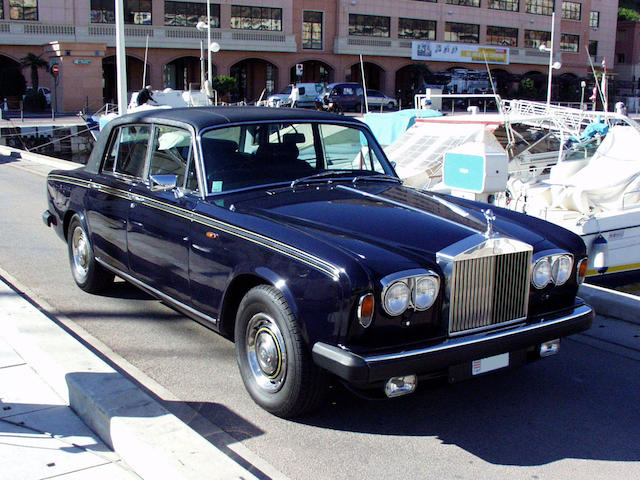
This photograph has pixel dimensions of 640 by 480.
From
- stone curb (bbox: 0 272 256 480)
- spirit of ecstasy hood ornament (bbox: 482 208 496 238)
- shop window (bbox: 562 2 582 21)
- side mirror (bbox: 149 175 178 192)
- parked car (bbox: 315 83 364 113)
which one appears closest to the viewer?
stone curb (bbox: 0 272 256 480)

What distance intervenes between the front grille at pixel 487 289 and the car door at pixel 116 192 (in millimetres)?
2881

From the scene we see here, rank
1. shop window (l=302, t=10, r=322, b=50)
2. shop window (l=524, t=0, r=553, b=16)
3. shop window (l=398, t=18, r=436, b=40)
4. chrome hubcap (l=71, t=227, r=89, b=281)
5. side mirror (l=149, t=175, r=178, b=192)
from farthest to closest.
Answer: shop window (l=524, t=0, r=553, b=16) < shop window (l=398, t=18, r=436, b=40) < shop window (l=302, t=10, r=322, b=50) < chrome hubcap (l=71, t=227, r=89, b=281) < side mirror (l=149, t=175, r=178, b=192)

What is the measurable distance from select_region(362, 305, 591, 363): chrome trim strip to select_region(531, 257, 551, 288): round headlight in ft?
0.75

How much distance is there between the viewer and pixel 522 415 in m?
4.42

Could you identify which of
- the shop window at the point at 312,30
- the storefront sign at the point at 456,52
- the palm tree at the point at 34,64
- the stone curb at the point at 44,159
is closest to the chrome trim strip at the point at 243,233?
the stone curb at the point at 44,159

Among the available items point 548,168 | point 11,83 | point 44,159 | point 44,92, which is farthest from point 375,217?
point 11,83

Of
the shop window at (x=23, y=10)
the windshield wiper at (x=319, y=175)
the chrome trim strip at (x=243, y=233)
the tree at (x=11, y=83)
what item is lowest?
the chrome trim strip at (x=243, y=233)

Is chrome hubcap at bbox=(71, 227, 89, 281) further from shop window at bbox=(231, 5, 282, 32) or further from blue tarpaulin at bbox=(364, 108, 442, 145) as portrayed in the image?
shop window at bbox=(231, 5, 282, 32)

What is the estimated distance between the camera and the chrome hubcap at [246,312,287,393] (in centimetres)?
416

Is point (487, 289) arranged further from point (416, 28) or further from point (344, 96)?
point (416, 28)

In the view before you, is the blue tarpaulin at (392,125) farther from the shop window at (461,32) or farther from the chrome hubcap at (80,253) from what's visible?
the shop window at (461,32)

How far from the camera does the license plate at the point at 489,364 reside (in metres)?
4.03

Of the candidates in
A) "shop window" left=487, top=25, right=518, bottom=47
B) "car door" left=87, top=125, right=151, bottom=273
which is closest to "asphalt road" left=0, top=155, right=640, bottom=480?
"car door" left=87, top=125, right=151, bottom=273

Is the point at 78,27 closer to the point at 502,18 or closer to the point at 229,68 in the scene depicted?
the point at 229,68
